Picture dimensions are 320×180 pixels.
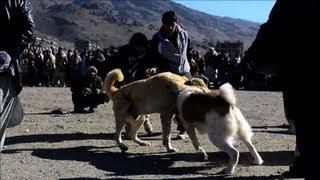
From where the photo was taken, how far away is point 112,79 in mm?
8742

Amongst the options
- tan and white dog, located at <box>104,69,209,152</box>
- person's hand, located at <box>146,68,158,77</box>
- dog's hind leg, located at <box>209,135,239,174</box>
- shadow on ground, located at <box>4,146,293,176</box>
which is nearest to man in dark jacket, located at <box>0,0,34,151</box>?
shadow on ground, located at <box>4,146,293,176</box>

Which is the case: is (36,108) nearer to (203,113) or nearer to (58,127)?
(58,127)

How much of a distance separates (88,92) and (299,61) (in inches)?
443

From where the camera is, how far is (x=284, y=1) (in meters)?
2.90

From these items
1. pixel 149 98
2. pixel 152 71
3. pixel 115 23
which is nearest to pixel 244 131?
pixel 149 98

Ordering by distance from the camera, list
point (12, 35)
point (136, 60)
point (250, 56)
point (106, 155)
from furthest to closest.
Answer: point (136, 60), point (106, 155), point (12, 35), point (250, 56)

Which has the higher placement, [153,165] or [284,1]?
[284,1]

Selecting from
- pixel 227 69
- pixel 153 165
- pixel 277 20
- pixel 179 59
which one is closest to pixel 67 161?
pixel 153 165

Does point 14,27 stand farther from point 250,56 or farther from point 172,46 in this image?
point 172,46

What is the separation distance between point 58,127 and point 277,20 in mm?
8493

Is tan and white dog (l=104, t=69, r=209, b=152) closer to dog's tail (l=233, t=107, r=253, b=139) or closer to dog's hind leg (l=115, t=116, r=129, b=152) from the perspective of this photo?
dog's hind leg (l=115, t=116, r=129, b=152)

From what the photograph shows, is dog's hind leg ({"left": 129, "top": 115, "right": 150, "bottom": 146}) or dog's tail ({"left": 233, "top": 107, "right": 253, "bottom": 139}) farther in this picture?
dog's hind leg ({"left": 129, "top": 115, "right": 150, "bottom": 146})

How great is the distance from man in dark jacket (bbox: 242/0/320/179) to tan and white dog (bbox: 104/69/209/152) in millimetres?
4657

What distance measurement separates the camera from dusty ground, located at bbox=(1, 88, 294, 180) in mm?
6820
